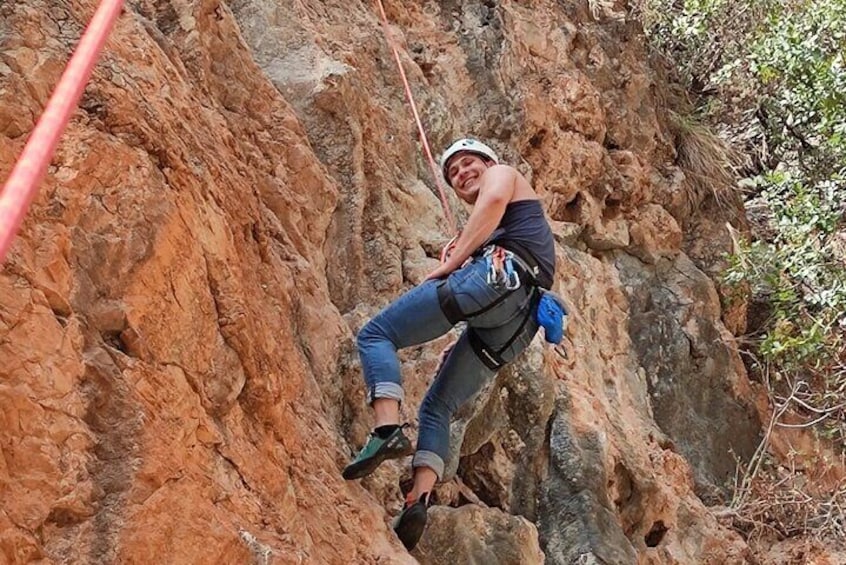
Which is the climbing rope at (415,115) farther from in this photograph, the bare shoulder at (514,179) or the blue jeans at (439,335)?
the blue jeans at (439,335)

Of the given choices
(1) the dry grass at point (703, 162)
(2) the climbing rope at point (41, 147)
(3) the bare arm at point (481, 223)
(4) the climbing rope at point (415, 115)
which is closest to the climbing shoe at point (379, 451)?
(3) the bare arm at point (481, 223)

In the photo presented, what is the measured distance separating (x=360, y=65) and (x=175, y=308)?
3231mm

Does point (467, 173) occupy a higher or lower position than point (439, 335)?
higher

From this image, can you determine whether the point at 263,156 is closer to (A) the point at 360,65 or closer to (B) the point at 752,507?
(A) the point at 360,65

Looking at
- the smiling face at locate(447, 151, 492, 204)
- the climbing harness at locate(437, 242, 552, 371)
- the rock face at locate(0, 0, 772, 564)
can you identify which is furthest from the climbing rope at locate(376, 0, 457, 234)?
the climbing harness at locate(437, 242, 552, 371)

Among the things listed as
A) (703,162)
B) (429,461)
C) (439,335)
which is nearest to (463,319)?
(439,335)

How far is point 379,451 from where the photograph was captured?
346 cm

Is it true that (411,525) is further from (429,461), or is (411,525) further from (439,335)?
(439,335)

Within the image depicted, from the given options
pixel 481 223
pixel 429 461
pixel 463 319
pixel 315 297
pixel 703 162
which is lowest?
pixel 703 162

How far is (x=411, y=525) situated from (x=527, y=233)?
1.21 meters

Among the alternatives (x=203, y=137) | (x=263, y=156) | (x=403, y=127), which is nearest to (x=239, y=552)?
→ (x=203, y=137)

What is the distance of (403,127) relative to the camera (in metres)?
5.86

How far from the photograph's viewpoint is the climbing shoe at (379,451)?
3459 mm

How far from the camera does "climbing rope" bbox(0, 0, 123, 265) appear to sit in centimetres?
132
